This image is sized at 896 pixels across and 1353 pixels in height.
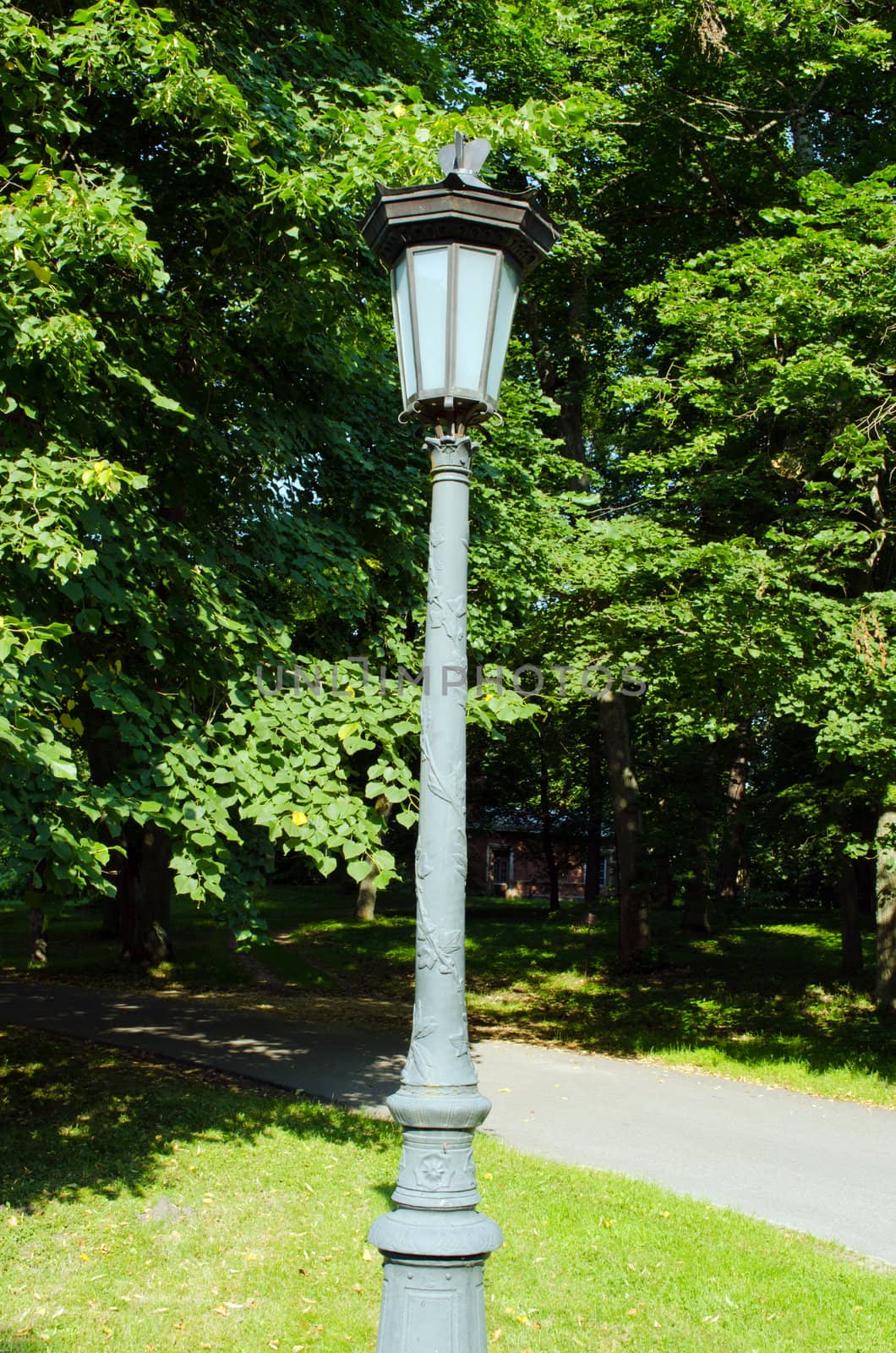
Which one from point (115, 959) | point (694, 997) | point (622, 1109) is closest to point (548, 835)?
point (115, 959)

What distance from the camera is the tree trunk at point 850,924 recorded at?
16969 millimetres

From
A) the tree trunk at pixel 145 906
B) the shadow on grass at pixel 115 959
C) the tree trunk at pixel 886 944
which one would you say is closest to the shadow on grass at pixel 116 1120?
the shadow on grass at pixel 115 959

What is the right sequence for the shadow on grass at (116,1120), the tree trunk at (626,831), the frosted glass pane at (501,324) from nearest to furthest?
the frosted glass pane at (501,324) < the shadow on grass at (116,1120) < the tree trunk at (626,831)

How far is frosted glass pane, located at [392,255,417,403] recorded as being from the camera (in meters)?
3.62

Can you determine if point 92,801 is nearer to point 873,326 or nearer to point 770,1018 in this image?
point 873,326

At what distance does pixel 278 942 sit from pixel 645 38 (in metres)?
19.4

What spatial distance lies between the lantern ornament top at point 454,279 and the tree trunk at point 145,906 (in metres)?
16.3

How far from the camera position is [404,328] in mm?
3672

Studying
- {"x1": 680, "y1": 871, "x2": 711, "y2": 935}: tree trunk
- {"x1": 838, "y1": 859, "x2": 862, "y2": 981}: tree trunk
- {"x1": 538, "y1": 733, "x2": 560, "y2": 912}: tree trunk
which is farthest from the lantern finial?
{"x1": 538, "y1": 733, "x2": 560, "y2": 912}: tree trunk

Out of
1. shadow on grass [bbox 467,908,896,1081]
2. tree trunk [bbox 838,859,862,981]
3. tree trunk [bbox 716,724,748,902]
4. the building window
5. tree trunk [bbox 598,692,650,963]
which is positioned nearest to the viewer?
shadow on grass [bbox 467,908,896,1081]

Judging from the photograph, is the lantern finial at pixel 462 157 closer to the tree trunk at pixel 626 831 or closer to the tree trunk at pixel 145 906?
the tree trunk at pixel 626 831

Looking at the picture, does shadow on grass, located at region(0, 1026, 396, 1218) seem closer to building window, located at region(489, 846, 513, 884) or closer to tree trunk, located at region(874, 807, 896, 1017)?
tree trunk, located at region(874, 807, 896, 1017)

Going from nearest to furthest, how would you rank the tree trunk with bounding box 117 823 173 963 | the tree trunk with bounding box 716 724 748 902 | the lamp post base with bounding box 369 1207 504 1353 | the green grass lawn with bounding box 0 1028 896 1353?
the lamp post base with bounding box 369 1207 504 1353 < the green grass lawn with bounding box 0 1028 896 1353 < the tree trunk with bounding box 117 823 173 963 < the tree trunk with bounding box 716 724 748 902

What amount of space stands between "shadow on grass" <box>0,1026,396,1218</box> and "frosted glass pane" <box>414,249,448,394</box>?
A: 543 centimetres
